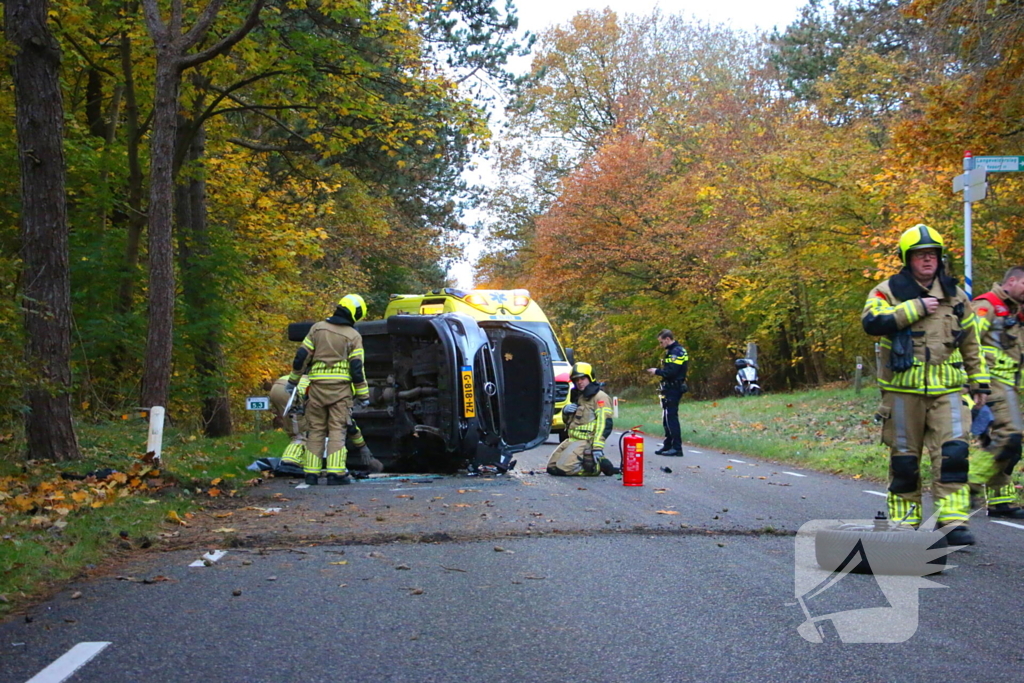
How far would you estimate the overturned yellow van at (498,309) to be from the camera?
56.6ft

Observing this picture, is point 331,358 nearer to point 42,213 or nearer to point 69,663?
point 42,213

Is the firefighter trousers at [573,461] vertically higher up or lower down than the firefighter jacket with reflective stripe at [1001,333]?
lower down

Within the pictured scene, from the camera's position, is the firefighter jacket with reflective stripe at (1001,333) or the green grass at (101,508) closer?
the green grass at (101,508)

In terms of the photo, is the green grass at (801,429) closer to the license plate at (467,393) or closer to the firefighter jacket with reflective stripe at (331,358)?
the license plate at (467,393)

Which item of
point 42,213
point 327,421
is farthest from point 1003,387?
point 42,213

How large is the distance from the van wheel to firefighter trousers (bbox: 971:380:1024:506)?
2.97m

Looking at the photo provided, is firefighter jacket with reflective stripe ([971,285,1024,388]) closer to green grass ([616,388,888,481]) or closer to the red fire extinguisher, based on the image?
the red fire extinguisher

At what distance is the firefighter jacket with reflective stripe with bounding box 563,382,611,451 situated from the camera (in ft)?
43.1

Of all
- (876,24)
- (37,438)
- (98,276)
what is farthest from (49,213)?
(876,24)

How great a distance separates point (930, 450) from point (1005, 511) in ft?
8.33

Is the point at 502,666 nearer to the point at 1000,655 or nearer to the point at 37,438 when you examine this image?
the point at 1000,655

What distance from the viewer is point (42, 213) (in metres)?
10.8

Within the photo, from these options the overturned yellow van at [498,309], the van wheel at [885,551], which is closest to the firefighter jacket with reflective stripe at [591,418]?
the overturned yellow van at [498,309]

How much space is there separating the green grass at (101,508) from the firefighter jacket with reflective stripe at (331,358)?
1.49 m
